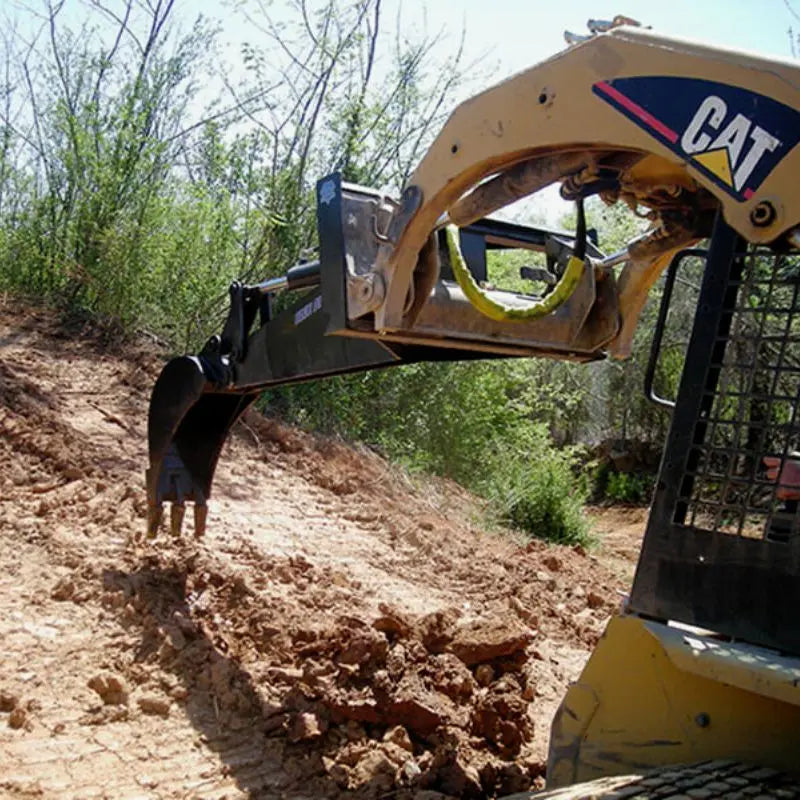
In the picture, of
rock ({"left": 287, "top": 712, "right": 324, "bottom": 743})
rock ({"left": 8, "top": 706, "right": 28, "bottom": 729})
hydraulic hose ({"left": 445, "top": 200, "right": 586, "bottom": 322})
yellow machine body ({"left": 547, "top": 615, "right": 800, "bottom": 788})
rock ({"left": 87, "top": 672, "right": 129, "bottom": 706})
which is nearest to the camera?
yellow machine body ({"left": 547, "top": 615, "right": 800, "bottom": 788})

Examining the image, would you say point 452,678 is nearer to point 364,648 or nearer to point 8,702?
point 364,648

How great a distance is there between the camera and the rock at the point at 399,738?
12.2 ft

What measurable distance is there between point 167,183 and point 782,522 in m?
8.23

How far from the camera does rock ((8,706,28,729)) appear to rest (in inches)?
137

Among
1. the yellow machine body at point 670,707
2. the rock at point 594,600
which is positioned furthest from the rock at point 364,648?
the rock at point 594,600

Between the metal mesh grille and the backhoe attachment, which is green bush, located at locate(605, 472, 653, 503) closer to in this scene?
the backhoe attachment

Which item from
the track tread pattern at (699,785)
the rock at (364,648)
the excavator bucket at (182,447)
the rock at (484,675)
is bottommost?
the rock at (484,675)

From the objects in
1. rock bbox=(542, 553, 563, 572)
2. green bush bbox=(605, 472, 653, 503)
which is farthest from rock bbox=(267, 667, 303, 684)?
green bush bbox=(605, 472, 653, 503)

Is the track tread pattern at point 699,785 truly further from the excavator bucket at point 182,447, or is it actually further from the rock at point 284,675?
the excavator bucket at point 182,447

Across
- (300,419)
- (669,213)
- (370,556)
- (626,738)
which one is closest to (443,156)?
(669,213)

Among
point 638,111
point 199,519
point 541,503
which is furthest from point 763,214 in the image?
point 541,503

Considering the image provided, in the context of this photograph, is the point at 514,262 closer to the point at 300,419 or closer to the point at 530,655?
the point at 300,419

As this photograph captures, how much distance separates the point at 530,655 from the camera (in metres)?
4.99

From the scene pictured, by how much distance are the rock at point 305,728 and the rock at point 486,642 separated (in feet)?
2.86
